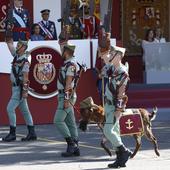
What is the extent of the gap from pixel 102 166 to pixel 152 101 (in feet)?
22.7

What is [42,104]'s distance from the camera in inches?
629

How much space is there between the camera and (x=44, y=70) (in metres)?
15.9

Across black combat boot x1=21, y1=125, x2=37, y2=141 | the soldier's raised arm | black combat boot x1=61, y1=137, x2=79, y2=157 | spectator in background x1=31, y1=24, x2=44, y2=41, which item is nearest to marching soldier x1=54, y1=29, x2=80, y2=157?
black combat boot x1=61, y1=137, x2=79, y2=157

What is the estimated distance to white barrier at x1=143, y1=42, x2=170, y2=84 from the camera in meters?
19.2

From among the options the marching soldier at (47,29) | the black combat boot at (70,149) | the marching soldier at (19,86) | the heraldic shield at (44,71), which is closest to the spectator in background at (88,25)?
the marching soldier at (47,29)

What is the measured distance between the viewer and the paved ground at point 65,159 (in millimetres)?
11242

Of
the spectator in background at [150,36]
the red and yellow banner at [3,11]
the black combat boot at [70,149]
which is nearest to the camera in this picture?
the black combat boot at [70,149]

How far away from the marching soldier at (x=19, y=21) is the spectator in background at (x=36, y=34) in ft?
0.38

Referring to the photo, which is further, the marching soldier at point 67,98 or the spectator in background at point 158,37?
the spectator in background at point 158,37

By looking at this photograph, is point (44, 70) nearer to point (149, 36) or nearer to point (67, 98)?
point (67, 98)

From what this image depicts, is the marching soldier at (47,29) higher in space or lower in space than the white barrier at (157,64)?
higher

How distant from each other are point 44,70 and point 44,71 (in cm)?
2

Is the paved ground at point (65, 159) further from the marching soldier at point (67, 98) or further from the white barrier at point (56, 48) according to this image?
the white barrier at point (56, 48)

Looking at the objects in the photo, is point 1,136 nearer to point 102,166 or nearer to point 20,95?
point 20,95
